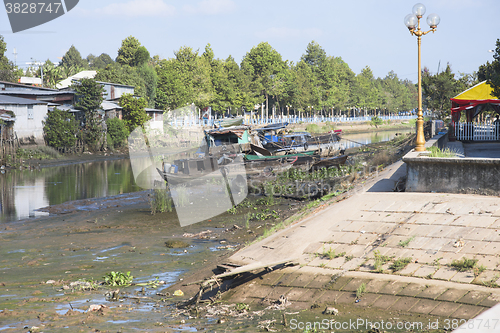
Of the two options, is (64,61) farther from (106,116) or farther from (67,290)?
(67,290)

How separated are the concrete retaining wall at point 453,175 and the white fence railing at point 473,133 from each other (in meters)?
15.0

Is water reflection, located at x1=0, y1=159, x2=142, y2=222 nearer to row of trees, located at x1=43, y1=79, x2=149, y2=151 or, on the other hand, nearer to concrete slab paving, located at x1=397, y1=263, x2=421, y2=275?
row of trees, located at x1=43, y1=79, x2=149, y2=151

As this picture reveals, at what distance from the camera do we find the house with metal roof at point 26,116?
4059 centimetres

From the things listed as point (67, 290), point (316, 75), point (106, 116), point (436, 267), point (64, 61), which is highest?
point (64, 61)

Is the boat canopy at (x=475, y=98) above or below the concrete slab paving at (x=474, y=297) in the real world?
above

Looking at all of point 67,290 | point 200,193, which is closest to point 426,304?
point 67,290

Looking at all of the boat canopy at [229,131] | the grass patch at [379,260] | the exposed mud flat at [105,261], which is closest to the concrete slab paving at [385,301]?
the grass patch at [379,260]

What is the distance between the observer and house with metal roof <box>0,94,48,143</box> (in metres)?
40.6

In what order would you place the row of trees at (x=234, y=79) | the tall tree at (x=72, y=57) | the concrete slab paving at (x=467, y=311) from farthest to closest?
the tall tree at (x=72, y=57) → the row of trees at (x=234, y=79) → the concrete slab paving at (x=467, y=311)

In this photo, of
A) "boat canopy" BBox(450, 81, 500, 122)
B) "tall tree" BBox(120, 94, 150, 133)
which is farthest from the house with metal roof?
"boat canopy" BBox(450, 81, 500, 122)

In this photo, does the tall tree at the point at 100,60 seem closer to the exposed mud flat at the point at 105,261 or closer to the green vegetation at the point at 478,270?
the exposed mud flat at the point at 105,261

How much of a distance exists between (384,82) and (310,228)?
140m

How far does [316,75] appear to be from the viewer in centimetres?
9250

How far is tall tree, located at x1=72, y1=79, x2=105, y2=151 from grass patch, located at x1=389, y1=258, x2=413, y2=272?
43.8m
